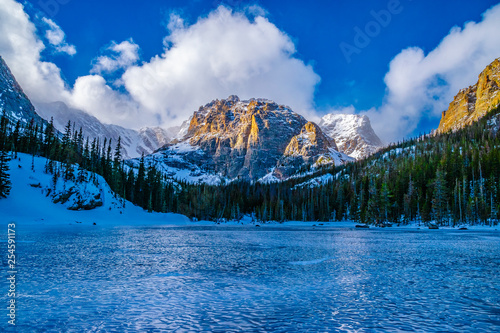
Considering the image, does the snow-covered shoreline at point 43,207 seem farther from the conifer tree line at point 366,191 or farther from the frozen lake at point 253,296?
the frozen lake at point 253,296

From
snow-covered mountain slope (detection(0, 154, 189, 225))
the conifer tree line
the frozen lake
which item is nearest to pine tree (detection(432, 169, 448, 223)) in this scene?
the conifer tree line

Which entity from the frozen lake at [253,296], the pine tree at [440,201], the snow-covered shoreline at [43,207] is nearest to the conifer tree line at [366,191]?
the pine tree at [440,201]

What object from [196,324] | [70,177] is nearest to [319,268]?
[196,324]

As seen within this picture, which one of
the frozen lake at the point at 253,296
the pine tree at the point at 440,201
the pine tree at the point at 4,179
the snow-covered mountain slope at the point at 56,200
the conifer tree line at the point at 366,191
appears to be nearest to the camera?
the frozen lake at the point at 253,296

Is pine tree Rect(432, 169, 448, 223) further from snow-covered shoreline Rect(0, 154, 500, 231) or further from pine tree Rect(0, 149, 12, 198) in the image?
pine tree Rect(0, 149, 12, 198)

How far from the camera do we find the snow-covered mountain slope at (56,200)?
8250 centimetres

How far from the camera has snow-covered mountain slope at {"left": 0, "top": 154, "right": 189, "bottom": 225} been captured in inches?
3248

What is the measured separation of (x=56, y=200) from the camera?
94562 millimetres

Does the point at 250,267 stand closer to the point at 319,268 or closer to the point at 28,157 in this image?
the point at 319,268

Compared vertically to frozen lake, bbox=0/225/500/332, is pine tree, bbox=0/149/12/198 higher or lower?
higher

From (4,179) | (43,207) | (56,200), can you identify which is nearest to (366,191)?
(56,200)

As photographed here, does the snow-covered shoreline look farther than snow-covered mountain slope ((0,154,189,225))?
No

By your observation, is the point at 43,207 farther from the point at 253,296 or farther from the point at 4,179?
the point at 253,296

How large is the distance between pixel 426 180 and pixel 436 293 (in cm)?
13472
